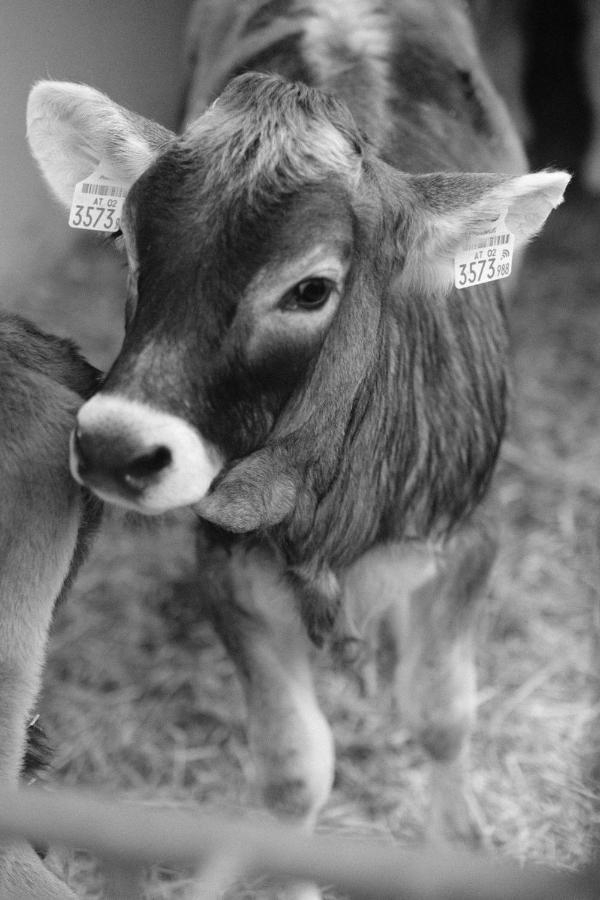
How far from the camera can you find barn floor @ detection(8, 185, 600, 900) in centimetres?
342

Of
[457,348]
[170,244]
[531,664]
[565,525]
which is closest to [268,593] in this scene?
[457,348]

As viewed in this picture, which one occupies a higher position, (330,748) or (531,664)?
(330,748)

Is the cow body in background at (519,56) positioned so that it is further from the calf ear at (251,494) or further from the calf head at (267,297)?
the calf ear at (251,494)

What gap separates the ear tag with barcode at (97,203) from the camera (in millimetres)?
2656

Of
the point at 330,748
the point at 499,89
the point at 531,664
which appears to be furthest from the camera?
the point at 499,89

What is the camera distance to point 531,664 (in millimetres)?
3953

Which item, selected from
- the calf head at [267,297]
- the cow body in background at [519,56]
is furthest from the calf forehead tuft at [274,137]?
the cow body in background at [519,56]

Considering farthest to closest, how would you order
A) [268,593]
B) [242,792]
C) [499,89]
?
[499,89] < [242,792] < [268,593]

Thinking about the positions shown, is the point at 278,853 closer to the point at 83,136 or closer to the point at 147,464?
the point at 147,464

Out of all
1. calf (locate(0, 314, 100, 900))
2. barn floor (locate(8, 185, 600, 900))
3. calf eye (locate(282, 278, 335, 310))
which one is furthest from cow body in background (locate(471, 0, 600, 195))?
calf (locate(0, 314, 100, 900))

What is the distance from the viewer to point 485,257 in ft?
8.41

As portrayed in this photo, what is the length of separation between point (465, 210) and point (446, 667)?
1.39 m

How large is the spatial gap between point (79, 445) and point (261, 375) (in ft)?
1.32

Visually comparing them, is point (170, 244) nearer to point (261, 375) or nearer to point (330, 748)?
point (261, 375)
